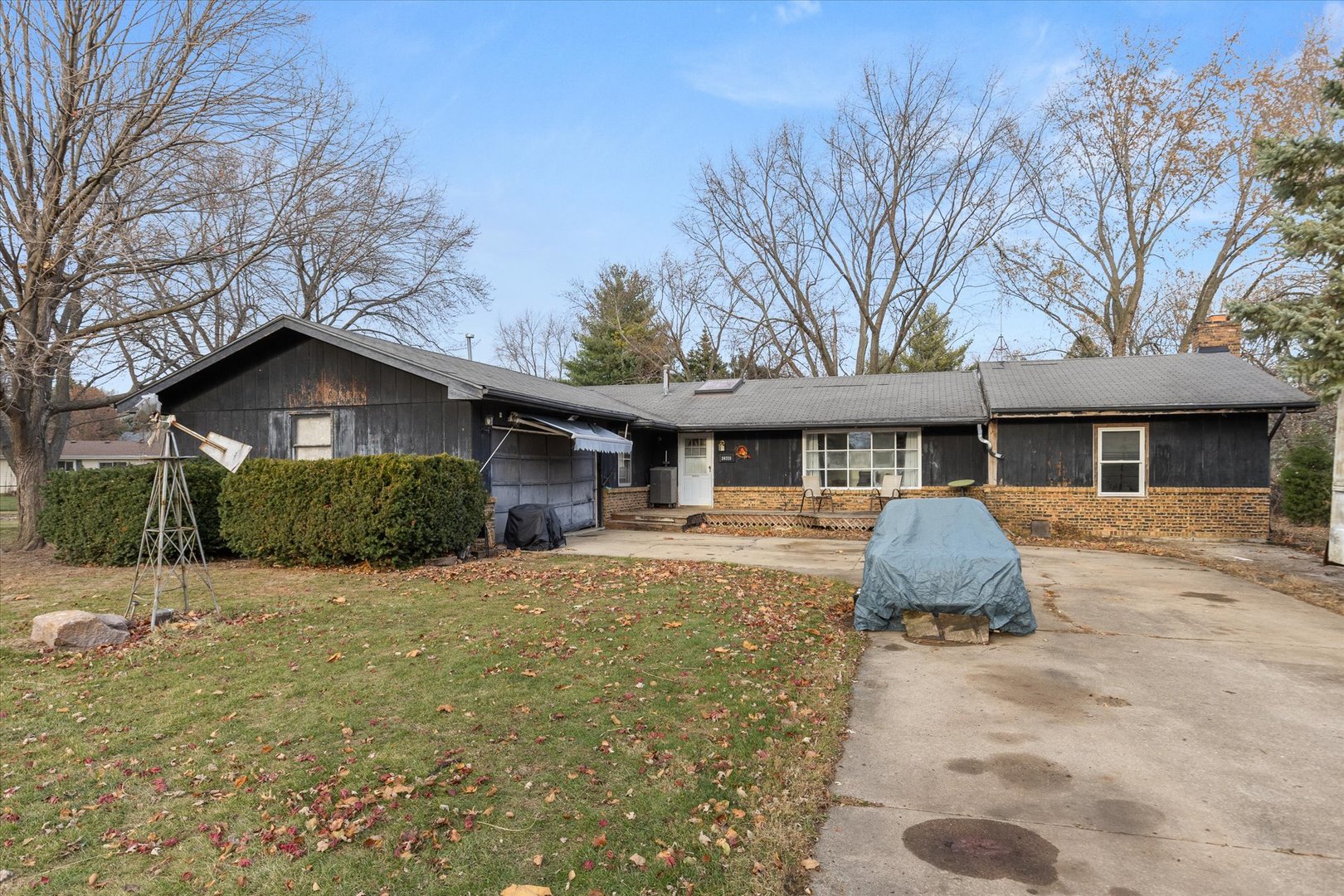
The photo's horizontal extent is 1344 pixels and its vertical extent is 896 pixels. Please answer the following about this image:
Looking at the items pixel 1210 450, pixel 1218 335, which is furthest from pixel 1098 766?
A: pixel 1218 335

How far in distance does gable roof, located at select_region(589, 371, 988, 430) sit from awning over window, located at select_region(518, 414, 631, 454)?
360 centimetres

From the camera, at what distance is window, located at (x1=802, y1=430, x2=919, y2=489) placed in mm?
17453

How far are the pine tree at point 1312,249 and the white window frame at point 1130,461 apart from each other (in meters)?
5.31

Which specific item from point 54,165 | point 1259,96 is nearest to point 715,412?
point 54,165

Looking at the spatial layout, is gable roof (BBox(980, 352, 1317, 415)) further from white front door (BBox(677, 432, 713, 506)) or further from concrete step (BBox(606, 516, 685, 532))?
concrete step (BBox(606, 516, 685, 532))

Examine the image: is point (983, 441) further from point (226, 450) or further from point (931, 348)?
point (931, 348)

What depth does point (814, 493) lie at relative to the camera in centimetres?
1808

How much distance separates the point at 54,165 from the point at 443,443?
24.7 feet

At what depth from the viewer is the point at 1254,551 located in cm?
1272

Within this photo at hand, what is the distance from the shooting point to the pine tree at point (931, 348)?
117 feet

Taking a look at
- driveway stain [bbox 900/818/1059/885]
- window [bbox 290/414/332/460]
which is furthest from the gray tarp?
window [bbox 290/414/332/460]

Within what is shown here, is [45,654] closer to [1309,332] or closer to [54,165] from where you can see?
[54,165]

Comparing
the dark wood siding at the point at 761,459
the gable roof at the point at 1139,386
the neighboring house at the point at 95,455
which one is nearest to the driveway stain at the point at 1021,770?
the gable roof at the point at 1139,386

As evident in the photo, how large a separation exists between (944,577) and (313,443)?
40.1 feet
